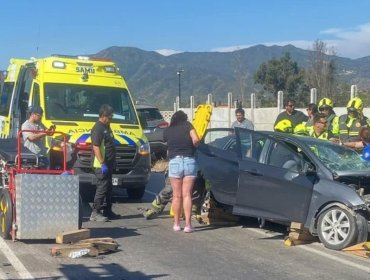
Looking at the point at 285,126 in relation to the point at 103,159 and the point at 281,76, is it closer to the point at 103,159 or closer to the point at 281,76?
the point at 103,159

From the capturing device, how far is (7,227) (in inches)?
320

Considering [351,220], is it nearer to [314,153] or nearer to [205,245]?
[314,153]

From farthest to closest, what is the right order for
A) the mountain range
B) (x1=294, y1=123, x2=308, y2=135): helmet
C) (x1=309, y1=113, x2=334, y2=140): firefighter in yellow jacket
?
1. the mountain range
2. (x1=294, y1=123, x2=308, y2=135): helmet
3. (x1=309, y1=113, x2=334, y2=140): firefighter in yellow jacket

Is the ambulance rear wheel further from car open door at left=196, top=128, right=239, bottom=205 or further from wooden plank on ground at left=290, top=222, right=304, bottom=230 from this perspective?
wooden plank on ground at left=290, top=222, right=304, bottom=230

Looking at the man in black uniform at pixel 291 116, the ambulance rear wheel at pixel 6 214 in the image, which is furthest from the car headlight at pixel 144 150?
the ambulance rear wheel at pixel 6 214

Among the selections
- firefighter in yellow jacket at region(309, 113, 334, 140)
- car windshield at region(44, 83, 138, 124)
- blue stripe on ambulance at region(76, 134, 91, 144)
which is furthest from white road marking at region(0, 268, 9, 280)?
firefighter in yellow jacket at region(309, 113, 334, 140)

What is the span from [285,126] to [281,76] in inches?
1405

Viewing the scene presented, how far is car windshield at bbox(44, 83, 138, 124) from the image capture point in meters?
11.8

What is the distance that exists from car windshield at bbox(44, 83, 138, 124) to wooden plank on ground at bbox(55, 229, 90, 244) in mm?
3950

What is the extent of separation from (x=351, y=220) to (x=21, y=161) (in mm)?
4348

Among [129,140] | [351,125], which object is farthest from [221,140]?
[351,125]

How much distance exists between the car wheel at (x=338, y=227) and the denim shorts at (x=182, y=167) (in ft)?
6.54

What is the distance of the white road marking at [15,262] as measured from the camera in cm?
650

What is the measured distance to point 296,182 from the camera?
848 centimetres
